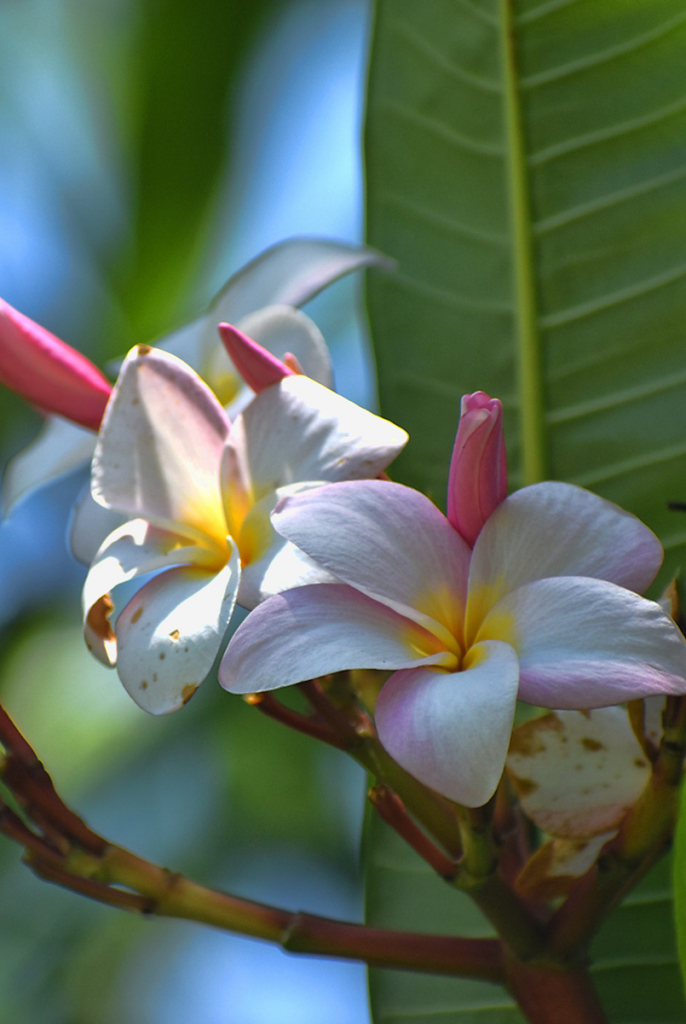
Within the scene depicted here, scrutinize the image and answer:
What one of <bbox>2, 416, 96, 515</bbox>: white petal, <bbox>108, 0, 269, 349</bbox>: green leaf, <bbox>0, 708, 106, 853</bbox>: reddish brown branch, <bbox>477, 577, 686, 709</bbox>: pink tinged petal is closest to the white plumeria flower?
<bbox>477, 577, 686, 709</bbox>: pink tinged petal

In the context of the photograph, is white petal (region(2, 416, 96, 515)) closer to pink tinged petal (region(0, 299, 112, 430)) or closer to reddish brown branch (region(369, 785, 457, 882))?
pink tinged petal (region(0, 299, 112, 430))

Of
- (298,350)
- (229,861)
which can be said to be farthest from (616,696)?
(229,861)

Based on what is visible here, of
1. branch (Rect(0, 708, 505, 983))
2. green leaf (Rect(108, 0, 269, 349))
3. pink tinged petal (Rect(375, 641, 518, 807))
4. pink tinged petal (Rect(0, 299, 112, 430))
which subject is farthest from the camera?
green leaf (Rect(108, 0, 269, 349))

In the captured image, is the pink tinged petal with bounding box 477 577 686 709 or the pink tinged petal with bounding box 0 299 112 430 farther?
the pink tinged petal with bounding box 0 299 112 430

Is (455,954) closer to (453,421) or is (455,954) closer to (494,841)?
(494,841)

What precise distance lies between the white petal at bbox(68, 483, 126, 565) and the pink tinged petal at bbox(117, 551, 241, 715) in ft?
0.37

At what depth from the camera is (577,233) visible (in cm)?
72

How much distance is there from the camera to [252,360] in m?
0.46

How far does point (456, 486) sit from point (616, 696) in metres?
0.11

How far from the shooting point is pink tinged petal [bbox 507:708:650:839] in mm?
467

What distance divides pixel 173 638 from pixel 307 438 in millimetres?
107

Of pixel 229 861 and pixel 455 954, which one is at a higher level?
pixel 455 954

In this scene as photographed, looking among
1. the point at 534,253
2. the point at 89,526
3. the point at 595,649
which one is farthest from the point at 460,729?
the point at 534,253

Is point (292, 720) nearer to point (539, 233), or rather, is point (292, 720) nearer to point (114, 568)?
point (114, 568)
